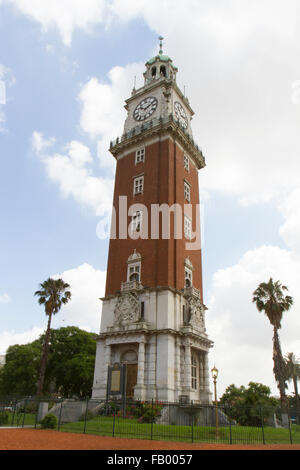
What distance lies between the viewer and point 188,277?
113 feet

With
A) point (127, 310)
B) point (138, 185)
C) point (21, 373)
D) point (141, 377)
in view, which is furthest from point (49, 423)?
point (21, 373)

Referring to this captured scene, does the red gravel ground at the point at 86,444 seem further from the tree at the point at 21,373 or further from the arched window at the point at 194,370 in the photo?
the tree at the point at 21,373

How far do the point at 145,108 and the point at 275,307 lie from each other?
27930 millimetres

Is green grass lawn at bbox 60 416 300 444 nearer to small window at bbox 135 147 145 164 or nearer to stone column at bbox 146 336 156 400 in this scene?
stone column at bbox 146 336 156 400

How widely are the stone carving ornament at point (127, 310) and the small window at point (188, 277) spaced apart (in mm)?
5641

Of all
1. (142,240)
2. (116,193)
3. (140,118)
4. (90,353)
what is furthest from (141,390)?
(140,118)

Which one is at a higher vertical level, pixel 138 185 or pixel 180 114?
pixel 180 114

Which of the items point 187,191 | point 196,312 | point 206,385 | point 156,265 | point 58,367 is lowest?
point 206,385

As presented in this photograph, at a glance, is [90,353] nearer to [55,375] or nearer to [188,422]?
[55,375]

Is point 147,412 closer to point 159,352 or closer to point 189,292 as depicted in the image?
point 159,352

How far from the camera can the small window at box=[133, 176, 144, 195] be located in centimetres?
3725

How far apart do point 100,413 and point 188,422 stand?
20.7 feet

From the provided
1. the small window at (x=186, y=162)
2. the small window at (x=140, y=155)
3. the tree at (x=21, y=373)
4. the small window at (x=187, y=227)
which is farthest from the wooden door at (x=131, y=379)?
the tree at (x=21, y=373)

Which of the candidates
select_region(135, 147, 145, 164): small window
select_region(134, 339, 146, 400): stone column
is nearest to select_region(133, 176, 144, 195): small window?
select_region(135, 147, 145, 164): small window
